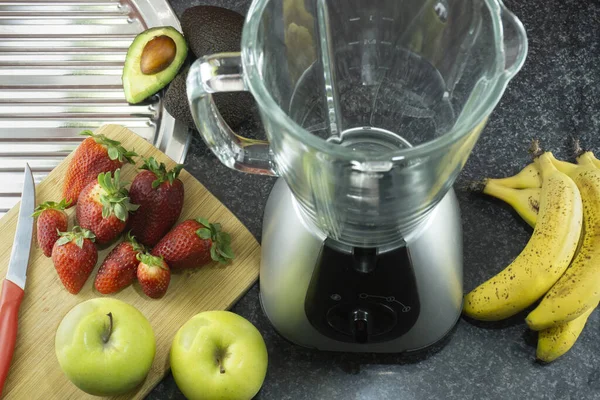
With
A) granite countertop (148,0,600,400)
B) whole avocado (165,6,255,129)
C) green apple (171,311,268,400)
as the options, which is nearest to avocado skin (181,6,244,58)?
whole avocado (165,6,255,129)

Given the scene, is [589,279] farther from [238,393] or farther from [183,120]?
[183,120]

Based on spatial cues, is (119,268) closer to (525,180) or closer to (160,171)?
(160,171)

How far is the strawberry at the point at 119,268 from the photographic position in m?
0.89

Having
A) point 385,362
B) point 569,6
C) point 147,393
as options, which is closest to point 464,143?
point 385,362

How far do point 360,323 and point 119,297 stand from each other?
0.28m

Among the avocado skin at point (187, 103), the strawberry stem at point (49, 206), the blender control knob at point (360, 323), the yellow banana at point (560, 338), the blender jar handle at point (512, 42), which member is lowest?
the yellow banana at point (560, 338)

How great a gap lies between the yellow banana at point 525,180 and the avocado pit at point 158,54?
420mm

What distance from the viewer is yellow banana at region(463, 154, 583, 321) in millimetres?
861

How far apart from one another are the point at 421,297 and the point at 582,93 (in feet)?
1.30

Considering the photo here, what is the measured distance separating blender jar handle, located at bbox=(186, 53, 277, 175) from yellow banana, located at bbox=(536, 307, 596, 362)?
355 millimetres

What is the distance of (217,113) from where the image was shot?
29.5 inches

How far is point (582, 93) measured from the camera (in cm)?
104

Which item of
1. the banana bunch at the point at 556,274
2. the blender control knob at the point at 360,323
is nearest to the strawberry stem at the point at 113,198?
the blender control knob at the point at 360,323

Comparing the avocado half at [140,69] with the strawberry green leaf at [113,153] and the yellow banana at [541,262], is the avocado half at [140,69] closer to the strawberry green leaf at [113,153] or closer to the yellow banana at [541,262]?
the strawberry green leaf at [113,153]
